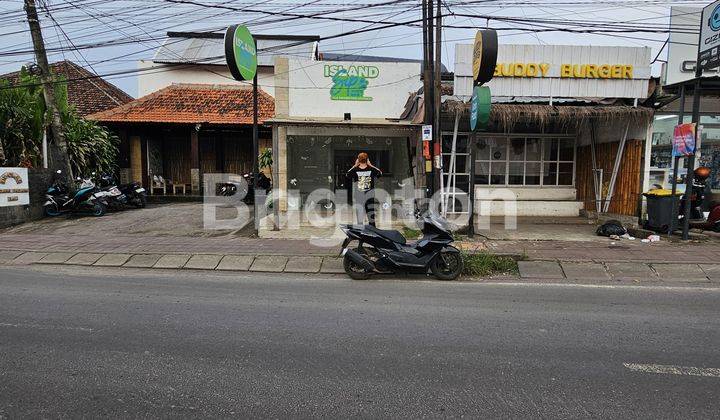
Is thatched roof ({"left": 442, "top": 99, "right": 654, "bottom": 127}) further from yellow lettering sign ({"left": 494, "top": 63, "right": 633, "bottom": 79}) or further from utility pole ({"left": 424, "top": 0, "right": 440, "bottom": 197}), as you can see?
yellow lettering sign ({"left": 494, "top": 63, "right": 633, "bottom": 79})

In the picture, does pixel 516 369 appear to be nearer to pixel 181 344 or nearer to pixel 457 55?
pixel 181 344

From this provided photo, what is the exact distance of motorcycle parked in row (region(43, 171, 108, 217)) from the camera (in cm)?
1232

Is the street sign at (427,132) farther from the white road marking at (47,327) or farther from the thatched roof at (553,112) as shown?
the white road marking at (47,327)

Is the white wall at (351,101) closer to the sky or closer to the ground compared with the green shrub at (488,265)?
closer to the sky

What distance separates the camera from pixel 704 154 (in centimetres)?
1158

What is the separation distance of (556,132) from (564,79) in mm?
2505

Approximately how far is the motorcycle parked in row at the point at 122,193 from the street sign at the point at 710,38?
14442 millimetres

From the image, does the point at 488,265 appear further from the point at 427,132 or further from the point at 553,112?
the point at 553,112

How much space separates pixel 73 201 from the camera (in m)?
12.3

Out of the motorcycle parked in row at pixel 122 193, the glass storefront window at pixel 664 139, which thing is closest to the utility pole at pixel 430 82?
the glass storefront window at pixel 664 139

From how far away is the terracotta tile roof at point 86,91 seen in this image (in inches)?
781

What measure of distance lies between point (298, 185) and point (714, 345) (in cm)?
1205

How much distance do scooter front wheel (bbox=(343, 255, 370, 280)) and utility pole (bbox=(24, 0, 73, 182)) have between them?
10188mm

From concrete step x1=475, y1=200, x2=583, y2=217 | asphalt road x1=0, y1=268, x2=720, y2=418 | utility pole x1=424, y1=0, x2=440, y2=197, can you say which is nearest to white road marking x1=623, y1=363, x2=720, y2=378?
asphalt road x1=0, y1=268, x2=720, y2=418
